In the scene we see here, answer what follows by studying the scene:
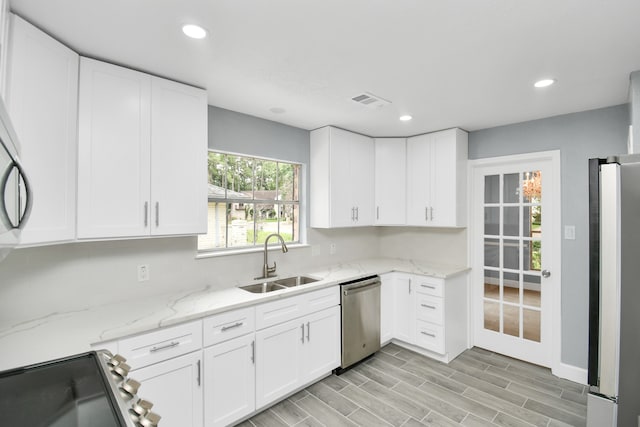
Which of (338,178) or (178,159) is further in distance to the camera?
(338,178)

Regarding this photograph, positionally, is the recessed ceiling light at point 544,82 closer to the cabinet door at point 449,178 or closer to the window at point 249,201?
the cabinet door at point 449,178

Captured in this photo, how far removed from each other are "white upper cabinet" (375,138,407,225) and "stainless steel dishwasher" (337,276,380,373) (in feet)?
2.91

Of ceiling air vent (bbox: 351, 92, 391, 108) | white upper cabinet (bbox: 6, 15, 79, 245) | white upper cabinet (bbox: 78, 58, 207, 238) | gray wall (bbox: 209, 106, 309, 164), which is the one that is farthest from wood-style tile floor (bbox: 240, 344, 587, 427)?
ceiling air vent (bbox: 351, 92, 391, 108)

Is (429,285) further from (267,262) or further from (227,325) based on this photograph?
(227,325)

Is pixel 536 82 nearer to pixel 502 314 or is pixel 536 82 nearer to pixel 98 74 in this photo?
pixel 502 314

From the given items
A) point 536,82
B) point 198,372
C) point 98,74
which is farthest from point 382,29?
point 198,372

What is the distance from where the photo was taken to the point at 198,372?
2.02 metres

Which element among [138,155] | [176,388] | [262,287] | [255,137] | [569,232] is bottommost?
[176,388]

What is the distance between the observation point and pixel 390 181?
3908mm

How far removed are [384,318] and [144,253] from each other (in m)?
2.50

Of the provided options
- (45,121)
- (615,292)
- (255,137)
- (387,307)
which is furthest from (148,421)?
(387,307)

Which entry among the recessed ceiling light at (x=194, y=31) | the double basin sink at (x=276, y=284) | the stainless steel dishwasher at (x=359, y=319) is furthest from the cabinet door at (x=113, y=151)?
the stainless steel dishwasher at (x=359, y=319)

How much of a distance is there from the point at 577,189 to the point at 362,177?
2083 mm

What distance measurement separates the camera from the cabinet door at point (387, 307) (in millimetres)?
3471
